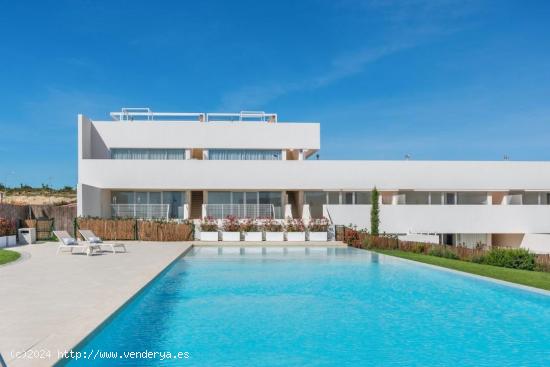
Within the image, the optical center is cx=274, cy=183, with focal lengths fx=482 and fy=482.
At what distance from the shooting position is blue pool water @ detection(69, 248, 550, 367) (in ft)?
19.9

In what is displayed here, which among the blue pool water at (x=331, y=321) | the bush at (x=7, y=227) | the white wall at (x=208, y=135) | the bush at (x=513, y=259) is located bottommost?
the blue pool water at (x=331, y=321)

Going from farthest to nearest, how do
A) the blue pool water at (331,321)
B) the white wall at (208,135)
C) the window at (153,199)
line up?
the white wall at (208,135)
the window at (153,199)
the blue pool water at (331,321)

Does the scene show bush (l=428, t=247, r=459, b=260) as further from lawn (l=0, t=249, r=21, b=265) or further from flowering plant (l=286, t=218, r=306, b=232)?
lawn (l=0, t=249, r=21, b=265)

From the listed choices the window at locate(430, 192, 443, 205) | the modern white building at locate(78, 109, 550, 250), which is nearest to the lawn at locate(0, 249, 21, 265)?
the modern white building at locate(78, 109, 550, 250)

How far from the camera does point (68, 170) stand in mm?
30328

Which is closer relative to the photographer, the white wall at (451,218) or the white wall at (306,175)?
the white wall at (451,218)

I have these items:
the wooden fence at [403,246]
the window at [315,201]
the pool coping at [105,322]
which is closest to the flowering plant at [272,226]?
the wooden fence at [403,246]

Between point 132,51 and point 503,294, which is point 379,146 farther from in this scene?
point 503,294

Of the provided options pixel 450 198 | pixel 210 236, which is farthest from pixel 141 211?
pixel 450 198

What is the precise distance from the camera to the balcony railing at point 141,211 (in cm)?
2704

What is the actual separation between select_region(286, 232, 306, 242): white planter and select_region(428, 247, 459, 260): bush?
22.4ft

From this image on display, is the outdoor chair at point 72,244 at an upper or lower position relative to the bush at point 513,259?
upper

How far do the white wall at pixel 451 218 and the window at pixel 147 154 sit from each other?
34.6ft

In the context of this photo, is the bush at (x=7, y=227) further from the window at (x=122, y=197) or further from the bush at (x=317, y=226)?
the bush at (x=317, y=226)
